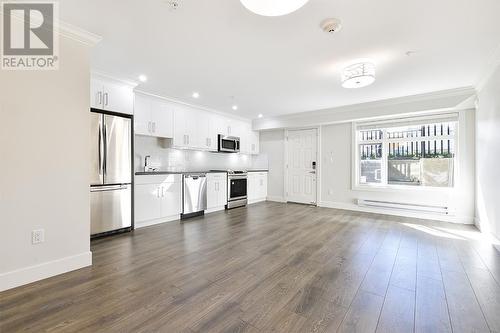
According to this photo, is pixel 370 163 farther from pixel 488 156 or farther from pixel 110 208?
pixel 110 208

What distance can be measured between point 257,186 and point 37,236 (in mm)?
5008

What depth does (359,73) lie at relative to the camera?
2.92m

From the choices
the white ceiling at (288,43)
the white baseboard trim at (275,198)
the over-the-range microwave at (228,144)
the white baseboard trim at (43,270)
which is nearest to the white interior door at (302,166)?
the white baseboard trim at (275,198)

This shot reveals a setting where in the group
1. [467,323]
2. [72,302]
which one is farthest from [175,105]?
[467,323]

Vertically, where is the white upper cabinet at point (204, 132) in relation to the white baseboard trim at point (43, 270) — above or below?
above

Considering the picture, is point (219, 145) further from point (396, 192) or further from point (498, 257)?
point (498, 257)

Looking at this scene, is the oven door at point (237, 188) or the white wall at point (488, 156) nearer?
the white wall at point (488, 156)

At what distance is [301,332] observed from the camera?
1.46 metres

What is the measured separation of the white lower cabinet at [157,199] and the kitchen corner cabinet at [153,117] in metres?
0.91

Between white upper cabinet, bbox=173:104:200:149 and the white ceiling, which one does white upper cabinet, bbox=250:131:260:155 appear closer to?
white upper cabinet, bbox=173:104:200:149

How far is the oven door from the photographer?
564cm

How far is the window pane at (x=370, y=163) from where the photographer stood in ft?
17.3

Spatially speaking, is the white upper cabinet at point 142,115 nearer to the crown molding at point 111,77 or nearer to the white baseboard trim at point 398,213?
the crown molding at point 111,77

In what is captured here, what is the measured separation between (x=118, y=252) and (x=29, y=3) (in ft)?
8.71
